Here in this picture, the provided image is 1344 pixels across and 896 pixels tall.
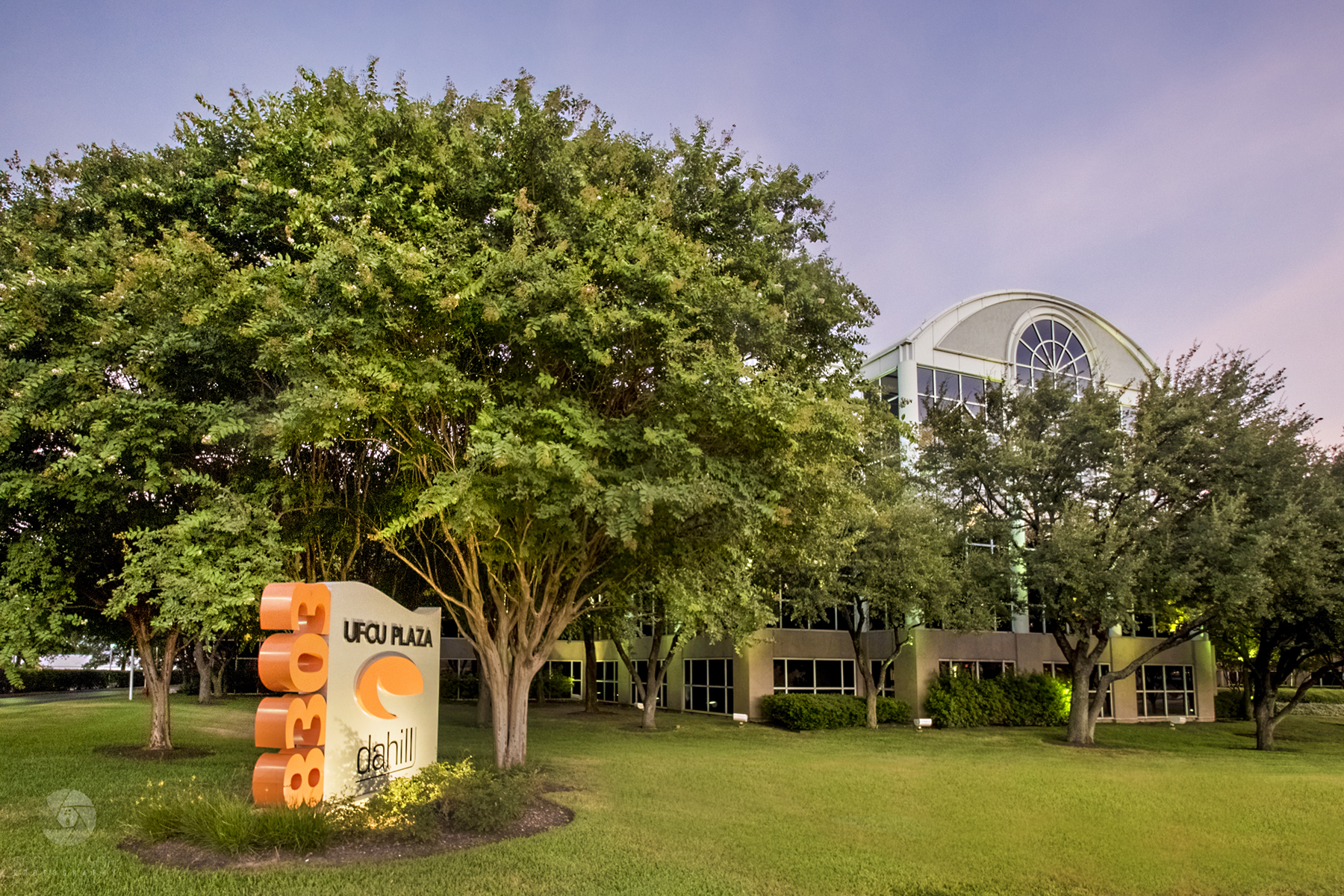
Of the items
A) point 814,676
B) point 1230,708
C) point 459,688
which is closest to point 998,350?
point 814,676

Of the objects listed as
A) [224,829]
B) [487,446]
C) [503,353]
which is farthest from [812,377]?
[224,829]

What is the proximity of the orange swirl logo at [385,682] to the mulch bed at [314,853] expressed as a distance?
6.53 ft

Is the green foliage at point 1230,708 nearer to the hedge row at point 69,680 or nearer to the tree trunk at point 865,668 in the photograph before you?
the tree trunk at point 865,668

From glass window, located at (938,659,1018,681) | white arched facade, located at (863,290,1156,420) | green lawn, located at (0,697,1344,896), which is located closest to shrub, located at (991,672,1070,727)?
glass window, located at (938,659,1018,681)

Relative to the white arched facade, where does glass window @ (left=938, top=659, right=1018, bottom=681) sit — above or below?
below

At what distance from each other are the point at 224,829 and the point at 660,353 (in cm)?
725

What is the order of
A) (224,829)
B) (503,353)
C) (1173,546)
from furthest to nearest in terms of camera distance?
1. (1173,546)
2. (503,353)
3. (224,829)

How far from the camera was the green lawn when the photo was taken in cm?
842

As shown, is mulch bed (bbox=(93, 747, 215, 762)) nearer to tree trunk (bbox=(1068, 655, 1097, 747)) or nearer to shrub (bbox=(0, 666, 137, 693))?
tree trunk (bbox=(1068, 655, 1097, 747))

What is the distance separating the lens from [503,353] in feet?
40.4

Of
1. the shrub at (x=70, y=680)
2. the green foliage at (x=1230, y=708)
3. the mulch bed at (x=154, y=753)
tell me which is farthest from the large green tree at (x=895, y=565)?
the shrub at (x=70, y=680)

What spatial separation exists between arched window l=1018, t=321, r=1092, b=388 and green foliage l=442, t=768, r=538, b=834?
29.3 meters

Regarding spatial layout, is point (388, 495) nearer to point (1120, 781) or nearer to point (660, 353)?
point (660, 353)

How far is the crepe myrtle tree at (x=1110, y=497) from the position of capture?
21250 mm
